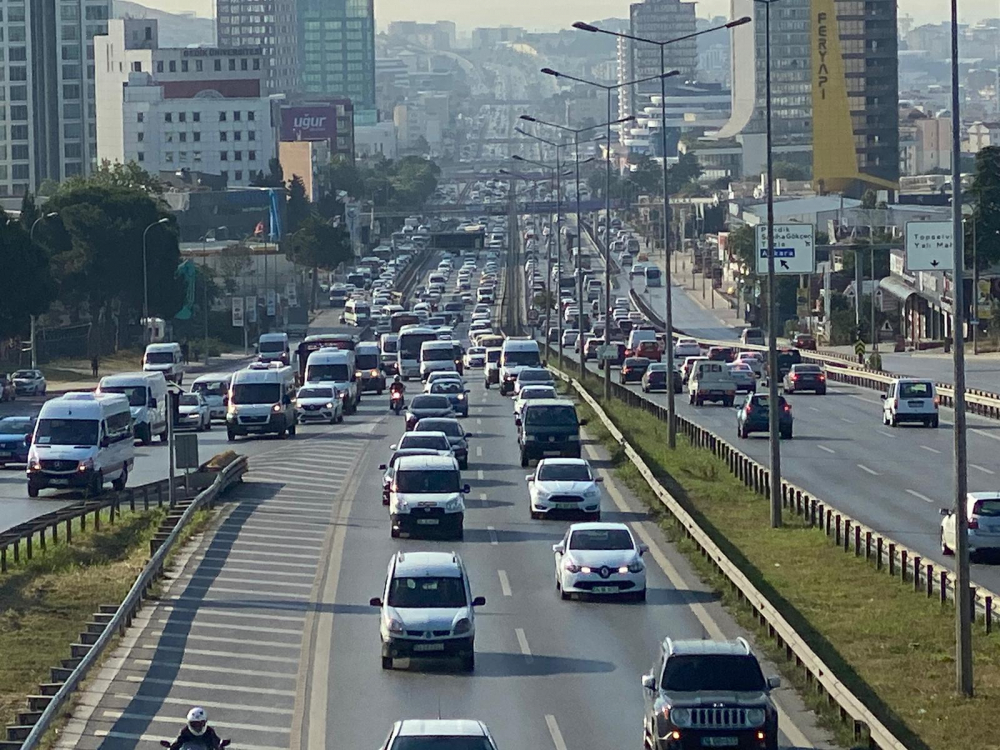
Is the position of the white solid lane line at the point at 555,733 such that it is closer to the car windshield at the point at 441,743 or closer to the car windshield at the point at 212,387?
the car windshield at the point at 441,743

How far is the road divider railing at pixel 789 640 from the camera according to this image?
20.7m

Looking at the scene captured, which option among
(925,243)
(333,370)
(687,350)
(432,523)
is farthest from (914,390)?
(925,243)

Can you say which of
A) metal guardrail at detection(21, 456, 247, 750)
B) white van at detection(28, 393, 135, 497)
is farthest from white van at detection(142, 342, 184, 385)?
metal guardrail at detection(21, 456, 247, 750)

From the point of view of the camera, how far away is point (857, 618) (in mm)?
29391

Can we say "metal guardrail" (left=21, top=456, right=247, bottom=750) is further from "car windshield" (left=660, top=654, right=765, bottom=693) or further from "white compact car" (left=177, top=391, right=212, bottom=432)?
"white compact car" (left=177, top=391, right=212, bottom=432)

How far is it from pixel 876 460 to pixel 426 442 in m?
13.0

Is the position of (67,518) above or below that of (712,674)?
below

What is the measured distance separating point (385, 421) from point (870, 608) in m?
41.9

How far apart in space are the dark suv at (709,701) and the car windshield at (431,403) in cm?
4100

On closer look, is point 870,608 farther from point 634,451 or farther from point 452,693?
point 634,451

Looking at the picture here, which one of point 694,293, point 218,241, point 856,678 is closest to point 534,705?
point 856,678

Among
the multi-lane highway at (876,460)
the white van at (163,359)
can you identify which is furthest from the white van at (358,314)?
the multi-lane highway at (876,460)

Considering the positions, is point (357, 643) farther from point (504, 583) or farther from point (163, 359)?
point (163, 359)

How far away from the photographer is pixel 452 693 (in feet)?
81.0
